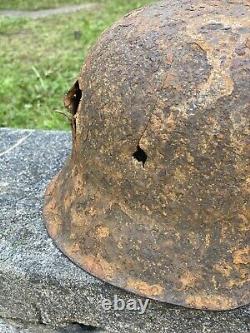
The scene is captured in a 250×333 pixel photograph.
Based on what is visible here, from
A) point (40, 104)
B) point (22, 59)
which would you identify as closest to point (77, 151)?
point (40, 104)

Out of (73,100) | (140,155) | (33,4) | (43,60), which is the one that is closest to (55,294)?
(140,155)

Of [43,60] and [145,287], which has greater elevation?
[145,287]

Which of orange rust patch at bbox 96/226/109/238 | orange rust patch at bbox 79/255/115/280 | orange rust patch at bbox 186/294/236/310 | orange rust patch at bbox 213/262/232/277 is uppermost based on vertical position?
orange rust patch at bbox 96/226/109/238

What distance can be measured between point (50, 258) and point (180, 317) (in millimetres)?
527

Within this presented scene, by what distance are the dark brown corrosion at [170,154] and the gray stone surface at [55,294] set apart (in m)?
0.07

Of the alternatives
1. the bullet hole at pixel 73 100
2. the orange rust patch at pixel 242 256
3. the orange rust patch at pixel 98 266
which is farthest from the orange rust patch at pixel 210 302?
the bullet hole at pixel 73 100

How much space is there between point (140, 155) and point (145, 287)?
17.9 inches

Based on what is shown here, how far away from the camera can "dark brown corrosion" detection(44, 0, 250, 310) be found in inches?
68.8

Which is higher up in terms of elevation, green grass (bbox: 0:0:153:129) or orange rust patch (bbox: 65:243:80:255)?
orange rust patch (bbox: 65:243:80:255)

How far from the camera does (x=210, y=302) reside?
1.87m

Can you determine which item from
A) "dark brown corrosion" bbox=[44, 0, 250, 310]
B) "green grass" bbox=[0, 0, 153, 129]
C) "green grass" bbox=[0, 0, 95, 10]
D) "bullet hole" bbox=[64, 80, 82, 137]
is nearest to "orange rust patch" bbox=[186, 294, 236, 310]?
"dark brown corrosion" bbox=[44, 0, 250, 310]

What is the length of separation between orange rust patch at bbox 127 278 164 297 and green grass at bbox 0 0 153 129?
8.18 feet

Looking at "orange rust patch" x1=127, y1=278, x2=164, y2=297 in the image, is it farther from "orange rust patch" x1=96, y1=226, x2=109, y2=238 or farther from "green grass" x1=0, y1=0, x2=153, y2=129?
"green grass" x1=0, y1=0, x2=153, y2=129

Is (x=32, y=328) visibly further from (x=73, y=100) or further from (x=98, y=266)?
(x=73, y=100)
